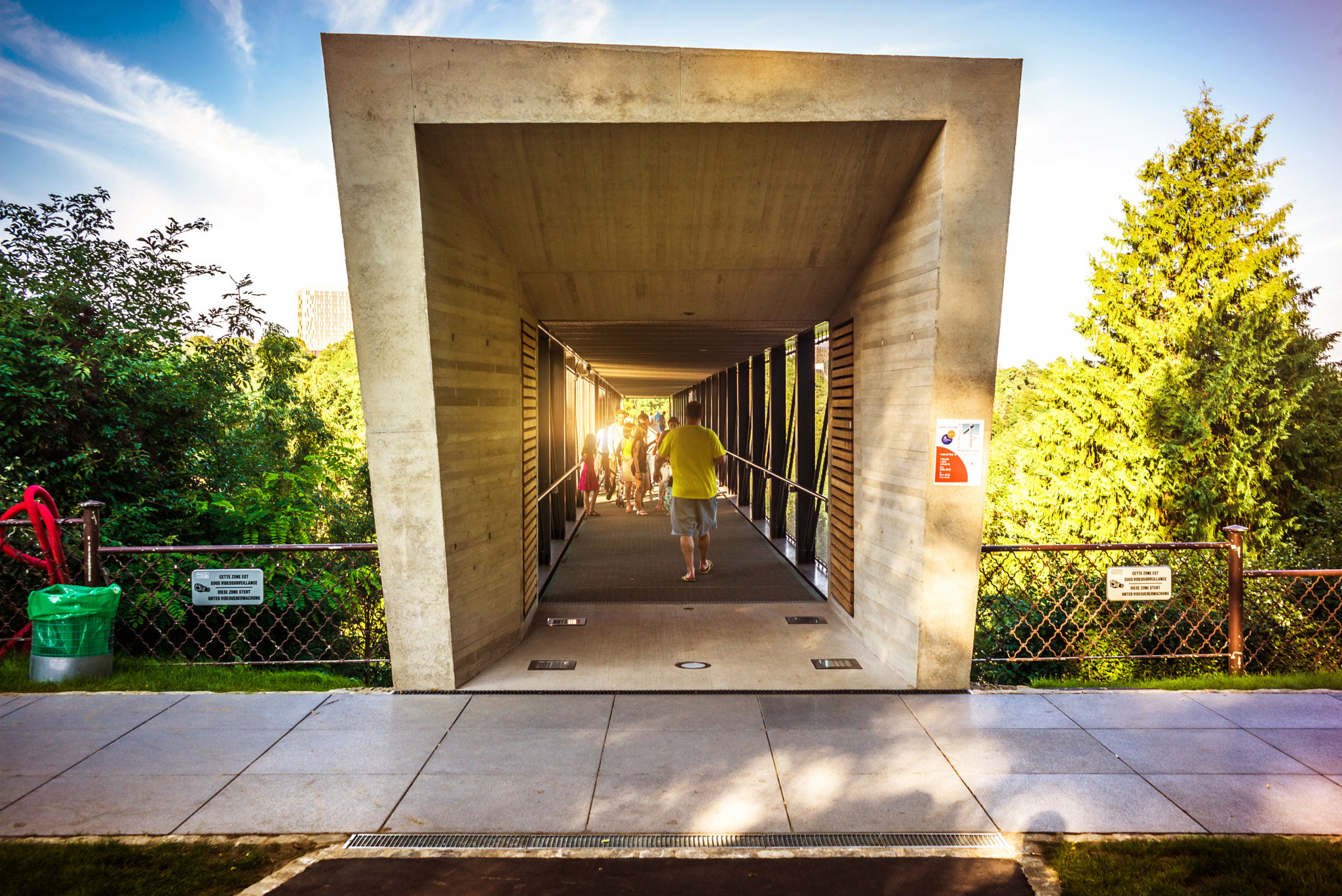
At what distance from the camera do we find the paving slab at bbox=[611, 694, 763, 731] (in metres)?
3.86

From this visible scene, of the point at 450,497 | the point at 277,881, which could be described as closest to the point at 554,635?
the point at 450,497

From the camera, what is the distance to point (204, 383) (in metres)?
8.12

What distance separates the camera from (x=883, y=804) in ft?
10.1

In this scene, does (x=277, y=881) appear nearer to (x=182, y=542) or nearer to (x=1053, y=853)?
(x=1053, y=853)

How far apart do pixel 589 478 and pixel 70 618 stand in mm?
8361

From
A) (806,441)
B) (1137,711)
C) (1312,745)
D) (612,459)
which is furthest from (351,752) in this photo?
(612,459)

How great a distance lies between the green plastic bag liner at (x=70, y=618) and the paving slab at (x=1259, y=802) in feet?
20.2

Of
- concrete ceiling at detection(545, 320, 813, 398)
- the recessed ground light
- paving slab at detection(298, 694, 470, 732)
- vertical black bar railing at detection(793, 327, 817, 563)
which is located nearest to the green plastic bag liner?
paving slab at detection(298, 694, 470, 732)

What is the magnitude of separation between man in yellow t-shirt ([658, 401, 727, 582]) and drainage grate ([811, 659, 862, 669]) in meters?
2.46

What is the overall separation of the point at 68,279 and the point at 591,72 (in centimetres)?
650

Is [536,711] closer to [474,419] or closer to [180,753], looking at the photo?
[180,753]

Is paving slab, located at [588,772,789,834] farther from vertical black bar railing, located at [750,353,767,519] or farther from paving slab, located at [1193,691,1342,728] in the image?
vertical black bar railing, located at [750,353,767,519]

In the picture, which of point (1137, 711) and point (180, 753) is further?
point (1137, 711)

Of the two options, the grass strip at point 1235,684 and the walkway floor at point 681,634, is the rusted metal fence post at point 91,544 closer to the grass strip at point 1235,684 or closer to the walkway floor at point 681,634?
the walkway floor at point 681,634
